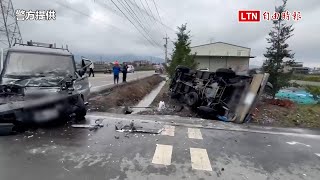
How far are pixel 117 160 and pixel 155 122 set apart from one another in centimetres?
341

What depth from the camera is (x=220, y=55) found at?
47000 mm

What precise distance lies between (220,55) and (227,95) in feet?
124

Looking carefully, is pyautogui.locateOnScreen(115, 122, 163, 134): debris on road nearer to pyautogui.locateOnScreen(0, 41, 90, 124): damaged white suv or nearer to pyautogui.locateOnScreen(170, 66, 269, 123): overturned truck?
pyautogui.locateOnScreen(0, 41, 90, 124): damaged white suv

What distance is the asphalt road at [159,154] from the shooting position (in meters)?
4.56

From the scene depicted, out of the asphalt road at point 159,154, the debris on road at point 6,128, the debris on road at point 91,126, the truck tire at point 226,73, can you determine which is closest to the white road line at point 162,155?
the asphalt road at point 159,154

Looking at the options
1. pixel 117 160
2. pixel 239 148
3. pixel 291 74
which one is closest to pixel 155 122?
pixel 239 148

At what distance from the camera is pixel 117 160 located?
5059 millimetres

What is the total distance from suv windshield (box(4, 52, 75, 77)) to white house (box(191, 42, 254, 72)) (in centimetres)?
3564

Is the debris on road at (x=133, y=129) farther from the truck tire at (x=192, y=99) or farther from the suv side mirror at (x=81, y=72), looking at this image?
the truck tire at (x=192, y=99)

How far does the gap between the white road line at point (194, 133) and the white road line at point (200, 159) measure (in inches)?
40.0

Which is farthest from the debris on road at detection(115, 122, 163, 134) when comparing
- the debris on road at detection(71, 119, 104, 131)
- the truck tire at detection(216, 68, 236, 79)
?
the truck tire at detection(216, 68, 236, 79)

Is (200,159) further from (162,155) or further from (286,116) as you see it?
(286,116)

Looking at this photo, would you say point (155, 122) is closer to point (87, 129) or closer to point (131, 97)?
point (87, 129)

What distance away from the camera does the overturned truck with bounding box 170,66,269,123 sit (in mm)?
9594
